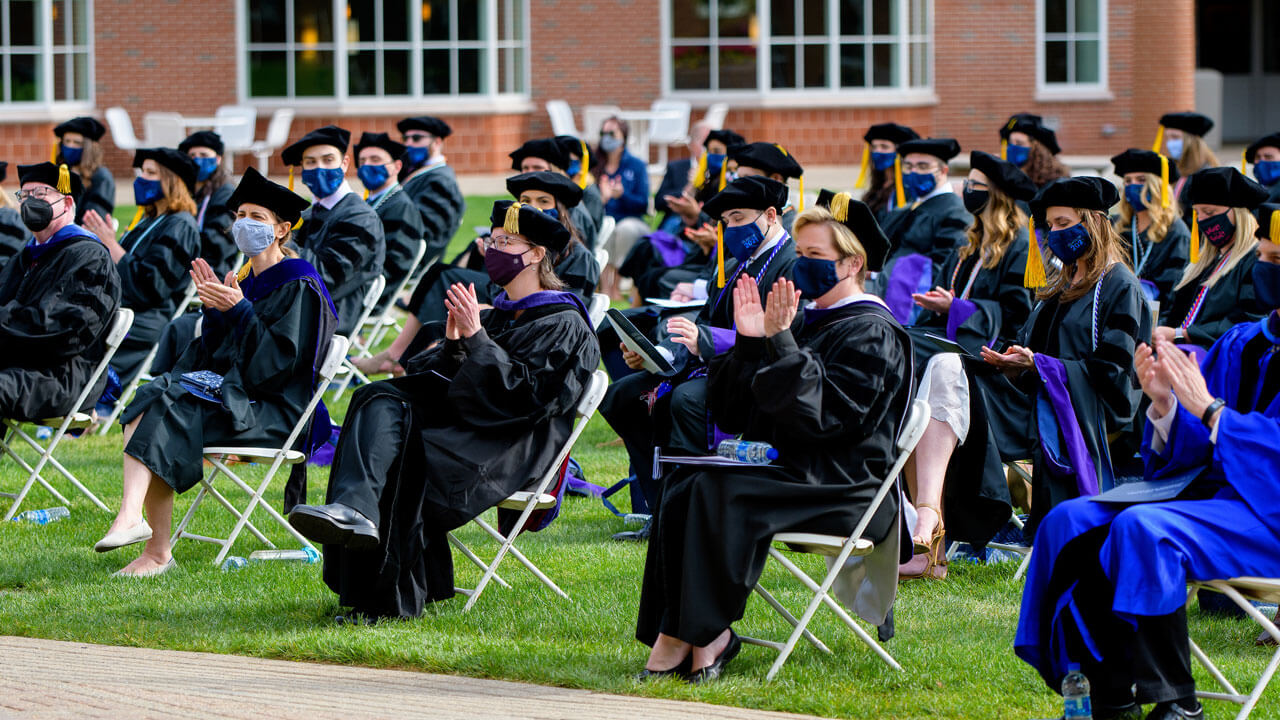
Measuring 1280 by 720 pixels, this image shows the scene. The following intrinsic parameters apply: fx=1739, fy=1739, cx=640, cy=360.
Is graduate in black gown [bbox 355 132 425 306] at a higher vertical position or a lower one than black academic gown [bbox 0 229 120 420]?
higher

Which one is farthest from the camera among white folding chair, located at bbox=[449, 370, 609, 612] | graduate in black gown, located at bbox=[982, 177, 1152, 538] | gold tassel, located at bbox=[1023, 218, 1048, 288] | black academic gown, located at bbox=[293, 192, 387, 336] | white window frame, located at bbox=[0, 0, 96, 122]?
white window frame, located at bbox=[0, 0, 96, 122]

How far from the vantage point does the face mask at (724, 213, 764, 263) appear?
7277 millimetres

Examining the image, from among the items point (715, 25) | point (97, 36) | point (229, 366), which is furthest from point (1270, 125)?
point (229, 366)

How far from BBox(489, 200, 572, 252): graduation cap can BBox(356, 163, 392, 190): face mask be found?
4743 millimetres

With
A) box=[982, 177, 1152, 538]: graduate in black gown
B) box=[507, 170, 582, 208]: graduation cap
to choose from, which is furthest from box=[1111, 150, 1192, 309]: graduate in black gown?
box=[507, 170, 582, 208]: graduation cap

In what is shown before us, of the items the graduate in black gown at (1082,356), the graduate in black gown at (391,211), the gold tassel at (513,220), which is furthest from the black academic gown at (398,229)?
the graduate in black gown at (1082,356)

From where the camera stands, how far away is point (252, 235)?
7.32 metres

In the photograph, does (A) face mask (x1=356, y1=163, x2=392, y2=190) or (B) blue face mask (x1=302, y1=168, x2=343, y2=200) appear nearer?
(B) blue face mask (x1=302, y1=168, x2=343, y2=200)

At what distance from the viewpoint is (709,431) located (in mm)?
6316

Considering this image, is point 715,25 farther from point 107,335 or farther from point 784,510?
point 784,510

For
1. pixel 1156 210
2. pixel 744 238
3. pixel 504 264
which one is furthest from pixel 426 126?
pixel 504 264

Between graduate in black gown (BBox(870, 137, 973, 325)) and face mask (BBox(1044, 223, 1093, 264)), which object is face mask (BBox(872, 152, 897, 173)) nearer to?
graduate in black gown (BBox(870, 137, 973, 325))

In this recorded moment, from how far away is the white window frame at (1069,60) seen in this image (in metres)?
23.0

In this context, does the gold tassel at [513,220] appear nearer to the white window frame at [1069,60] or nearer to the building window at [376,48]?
the building window at [376,48]
